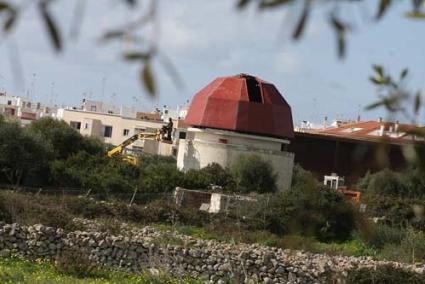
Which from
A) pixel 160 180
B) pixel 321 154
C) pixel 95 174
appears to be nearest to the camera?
pixel 95 174

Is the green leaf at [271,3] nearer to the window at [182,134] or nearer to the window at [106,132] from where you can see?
the window at [182,134]

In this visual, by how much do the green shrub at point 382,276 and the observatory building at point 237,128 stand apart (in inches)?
1322

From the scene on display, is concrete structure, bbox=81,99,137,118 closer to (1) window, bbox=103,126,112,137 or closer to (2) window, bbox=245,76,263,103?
(1) window, bbox=103,126,112,137

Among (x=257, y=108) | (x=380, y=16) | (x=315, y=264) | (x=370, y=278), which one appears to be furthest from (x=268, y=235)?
(x=380, y=16)

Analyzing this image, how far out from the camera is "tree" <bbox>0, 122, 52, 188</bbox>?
42.7 metres

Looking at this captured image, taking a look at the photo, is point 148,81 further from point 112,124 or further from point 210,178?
point 112,124

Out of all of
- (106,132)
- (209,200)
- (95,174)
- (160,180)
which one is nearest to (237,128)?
(160,180)

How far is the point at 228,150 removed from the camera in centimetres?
5409

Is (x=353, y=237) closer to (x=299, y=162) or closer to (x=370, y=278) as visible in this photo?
(x=370, y=278)

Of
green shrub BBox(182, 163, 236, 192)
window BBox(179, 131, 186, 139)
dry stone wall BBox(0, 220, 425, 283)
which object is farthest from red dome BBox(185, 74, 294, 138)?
dry stone wall BBox(0, 220, 425, 283)

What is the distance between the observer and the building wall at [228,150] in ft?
177

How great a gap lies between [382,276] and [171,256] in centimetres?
463

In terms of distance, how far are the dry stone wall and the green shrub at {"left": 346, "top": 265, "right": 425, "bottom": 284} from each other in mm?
594

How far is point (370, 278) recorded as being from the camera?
19.0m
